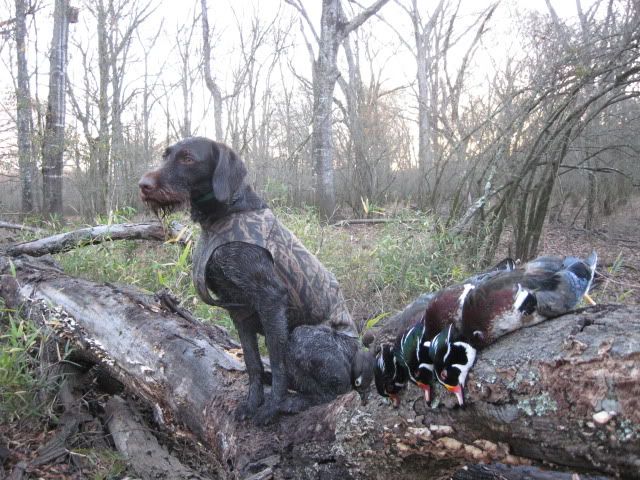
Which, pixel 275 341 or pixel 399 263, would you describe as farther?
pixel 399 263

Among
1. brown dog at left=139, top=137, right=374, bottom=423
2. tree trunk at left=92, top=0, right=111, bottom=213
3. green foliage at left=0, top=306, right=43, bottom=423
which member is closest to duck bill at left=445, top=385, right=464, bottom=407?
brown dog at left=139, top=137, right=374, bottom=423

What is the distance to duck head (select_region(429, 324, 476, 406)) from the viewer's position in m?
1.63

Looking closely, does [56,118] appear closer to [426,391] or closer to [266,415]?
[266,415]

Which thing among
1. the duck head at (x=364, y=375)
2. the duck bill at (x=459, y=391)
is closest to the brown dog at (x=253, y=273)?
the duck head at (x=364, y=375)

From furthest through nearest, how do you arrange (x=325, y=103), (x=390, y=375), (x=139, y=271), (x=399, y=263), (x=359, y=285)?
1. (x=325, y=103)
2. (x=399, y=263)
3. (x=359, y=285)
4. (x=139, y=271)
5. (x=390, y=375)

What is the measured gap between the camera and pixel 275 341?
8.79 ft

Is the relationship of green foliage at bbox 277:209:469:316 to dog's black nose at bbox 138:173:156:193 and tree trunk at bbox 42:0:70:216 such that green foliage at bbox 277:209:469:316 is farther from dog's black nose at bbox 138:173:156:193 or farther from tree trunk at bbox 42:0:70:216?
tree trunk at bbox 42:0:70:216

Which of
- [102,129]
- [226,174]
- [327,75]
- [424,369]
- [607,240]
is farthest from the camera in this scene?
[327,75]

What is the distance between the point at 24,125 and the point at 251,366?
493 inches

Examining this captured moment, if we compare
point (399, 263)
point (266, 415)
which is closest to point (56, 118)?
point (399, 263)

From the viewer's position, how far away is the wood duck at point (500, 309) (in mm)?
1612

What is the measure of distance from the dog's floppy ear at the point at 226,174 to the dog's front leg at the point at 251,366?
0.71 metres

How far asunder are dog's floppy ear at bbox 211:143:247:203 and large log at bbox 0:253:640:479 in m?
1.08

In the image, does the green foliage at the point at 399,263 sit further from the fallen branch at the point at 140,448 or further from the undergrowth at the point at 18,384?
the undergrowth at the point at 18,384
